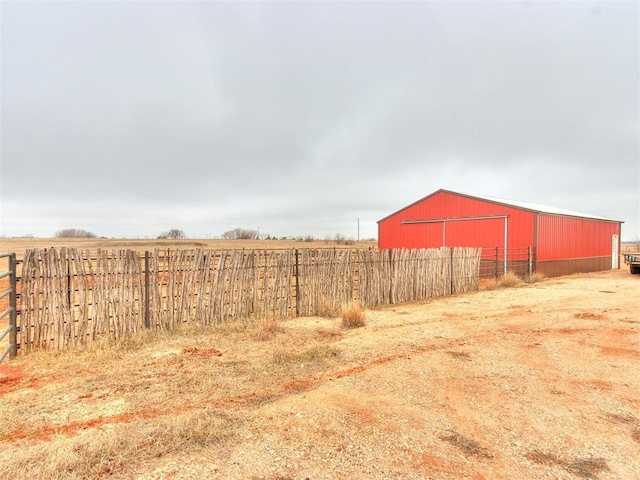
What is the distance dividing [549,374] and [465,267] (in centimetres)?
875

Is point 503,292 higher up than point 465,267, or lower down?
lower down

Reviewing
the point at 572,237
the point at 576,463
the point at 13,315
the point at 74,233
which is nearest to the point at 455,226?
the point at 572,237

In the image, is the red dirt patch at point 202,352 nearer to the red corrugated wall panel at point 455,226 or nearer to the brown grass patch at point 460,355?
the brown grass patch at point 460,355

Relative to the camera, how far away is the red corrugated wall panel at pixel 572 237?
18.0 metres

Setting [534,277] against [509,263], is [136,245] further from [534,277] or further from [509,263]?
[534,277]

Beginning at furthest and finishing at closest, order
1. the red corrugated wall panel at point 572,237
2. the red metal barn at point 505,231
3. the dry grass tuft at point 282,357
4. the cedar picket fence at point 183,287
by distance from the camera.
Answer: the red corrugated wall panel at point 572,237
the red metal barn at point 505,231
the cedar picket fence at point 183,287
the dry grass tuft at point 282,357

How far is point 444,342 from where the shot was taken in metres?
6.20

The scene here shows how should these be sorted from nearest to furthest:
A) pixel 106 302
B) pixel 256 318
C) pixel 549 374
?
pixel 549 374
pixel 106 302
pixel 256 318

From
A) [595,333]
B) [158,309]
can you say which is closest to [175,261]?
[158,309]

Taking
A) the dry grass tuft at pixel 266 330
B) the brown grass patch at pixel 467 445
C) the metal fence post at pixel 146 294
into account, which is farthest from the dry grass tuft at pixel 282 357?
the metal fence post at pixel 146 294

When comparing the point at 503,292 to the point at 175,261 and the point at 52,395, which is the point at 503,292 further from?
the point at 52,395

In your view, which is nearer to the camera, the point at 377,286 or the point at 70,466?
the point at 70,466

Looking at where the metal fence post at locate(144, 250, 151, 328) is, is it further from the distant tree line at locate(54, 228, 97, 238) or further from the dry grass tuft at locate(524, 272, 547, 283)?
the distant tree line at locate(54, 228, 97, 238)

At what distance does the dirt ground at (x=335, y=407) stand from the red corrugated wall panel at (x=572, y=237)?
12831 mm
